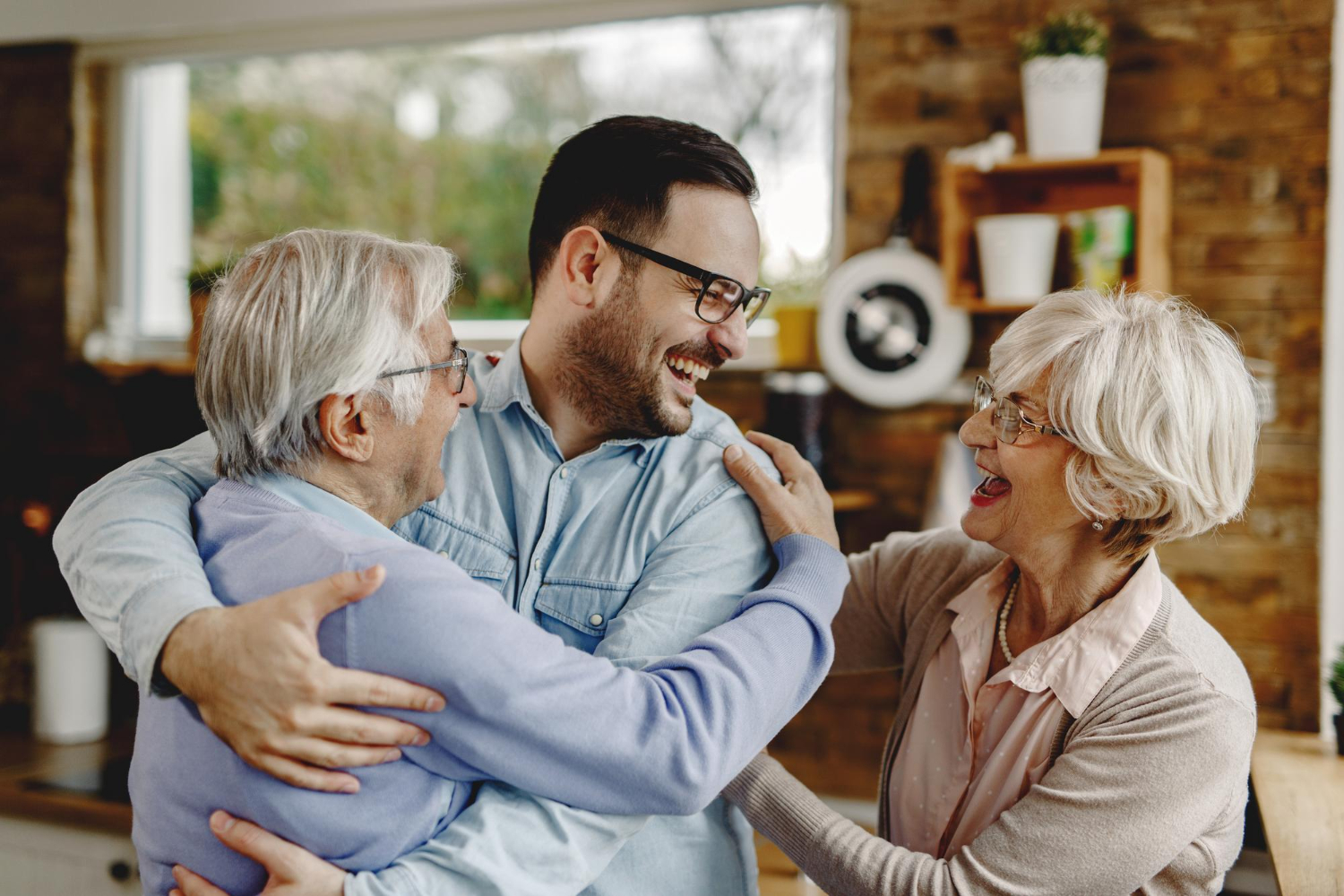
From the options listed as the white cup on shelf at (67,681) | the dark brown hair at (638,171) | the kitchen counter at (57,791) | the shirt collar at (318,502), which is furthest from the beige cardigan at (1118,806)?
the white cup on shelf at (67,681)

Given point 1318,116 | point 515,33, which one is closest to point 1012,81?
point 1318,116

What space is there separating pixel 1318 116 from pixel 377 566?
243 cm

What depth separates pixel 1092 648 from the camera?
140cm

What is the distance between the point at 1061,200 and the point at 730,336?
1592 mm

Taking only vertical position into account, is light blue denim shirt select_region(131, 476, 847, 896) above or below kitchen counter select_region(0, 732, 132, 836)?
above

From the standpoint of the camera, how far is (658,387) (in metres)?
1.44

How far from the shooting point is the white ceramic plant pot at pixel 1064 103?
99.6 inches

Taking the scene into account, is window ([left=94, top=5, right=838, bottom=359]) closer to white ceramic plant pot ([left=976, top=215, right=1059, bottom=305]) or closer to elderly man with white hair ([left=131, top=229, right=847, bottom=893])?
white ceramic plant pot ([left=976, top=215, right=1059, bottom=305])

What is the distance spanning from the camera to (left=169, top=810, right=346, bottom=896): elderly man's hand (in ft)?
3.33

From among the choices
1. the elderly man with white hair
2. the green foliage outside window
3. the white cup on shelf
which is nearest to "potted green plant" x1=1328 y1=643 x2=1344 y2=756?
the elderly man with white hair

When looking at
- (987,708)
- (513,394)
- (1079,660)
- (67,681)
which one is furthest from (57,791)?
(1079,660)

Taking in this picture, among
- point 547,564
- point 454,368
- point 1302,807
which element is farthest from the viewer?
point 1302,807

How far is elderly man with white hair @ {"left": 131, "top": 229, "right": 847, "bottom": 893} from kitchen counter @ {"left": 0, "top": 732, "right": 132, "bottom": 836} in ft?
5.39

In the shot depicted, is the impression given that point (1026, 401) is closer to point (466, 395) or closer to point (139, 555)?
point (466, 395)
